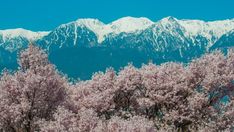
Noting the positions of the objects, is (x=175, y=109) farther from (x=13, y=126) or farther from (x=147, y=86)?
(x=13, y=126)

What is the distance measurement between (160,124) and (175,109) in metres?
3.50

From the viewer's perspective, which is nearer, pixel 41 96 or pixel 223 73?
pixel 41 96

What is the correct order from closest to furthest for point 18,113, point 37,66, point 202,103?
point 18,113 → point 37,66 → point 202,103

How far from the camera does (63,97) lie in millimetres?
47719

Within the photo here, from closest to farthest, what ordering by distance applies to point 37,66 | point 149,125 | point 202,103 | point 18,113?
1. point 149,125
2. point 18,113
3. point 37,66
4. point 202,103

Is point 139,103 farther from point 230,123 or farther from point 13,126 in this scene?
point 13,126

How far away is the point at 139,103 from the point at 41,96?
36.4 ft

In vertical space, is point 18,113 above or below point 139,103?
below

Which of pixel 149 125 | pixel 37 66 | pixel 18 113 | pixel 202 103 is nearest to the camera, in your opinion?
pixel 149 125

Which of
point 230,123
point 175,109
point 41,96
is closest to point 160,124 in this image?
point 175,109

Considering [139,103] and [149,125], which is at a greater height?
[139,103]

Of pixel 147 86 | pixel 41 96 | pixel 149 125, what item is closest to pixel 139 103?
pixel 147 86

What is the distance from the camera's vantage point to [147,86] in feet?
173

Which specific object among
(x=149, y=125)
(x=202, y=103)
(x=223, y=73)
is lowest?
(x=149, y=125)
